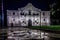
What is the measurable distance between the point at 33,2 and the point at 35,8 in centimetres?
59

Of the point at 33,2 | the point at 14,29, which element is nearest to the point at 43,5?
the point at 33,2

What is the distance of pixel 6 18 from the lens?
9172 mm

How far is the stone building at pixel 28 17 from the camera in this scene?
31.5 ft

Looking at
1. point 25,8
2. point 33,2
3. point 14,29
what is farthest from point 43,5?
point 14,29

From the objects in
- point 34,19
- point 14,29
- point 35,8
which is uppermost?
point 35,8

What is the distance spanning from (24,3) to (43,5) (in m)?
1.48

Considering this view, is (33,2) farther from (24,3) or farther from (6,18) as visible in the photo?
(6,18)

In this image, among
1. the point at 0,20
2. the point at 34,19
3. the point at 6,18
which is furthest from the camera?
the point at 34,19

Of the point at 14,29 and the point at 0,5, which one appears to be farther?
the point at 14,29

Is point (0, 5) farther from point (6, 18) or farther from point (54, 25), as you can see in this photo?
point (54, 25)

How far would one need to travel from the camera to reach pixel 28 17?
1000 cm

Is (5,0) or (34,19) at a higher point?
(5,0)

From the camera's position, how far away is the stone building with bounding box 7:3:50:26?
31.5 feet

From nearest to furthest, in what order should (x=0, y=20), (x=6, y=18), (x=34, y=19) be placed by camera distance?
(x=0, y=20) → (x=6, y=18) → (x=34, y=19)
